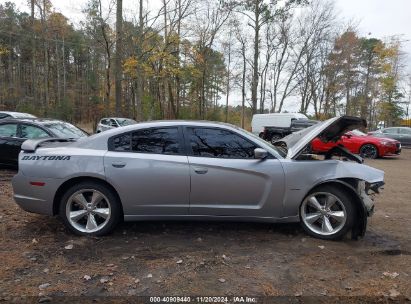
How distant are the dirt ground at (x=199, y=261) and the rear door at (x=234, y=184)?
0.42m

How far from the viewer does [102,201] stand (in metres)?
4.58

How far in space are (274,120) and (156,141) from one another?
2357cm

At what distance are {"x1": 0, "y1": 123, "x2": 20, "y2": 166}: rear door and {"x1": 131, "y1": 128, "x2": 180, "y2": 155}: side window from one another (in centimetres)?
540

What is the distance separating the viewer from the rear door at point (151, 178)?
14.5 feet

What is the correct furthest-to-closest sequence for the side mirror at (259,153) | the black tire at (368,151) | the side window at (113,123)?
the side window at (113,123) → the black tire at (368,151) → the side mirror at (259,153)

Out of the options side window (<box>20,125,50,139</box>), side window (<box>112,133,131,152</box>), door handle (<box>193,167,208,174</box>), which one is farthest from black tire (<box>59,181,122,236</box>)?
side window (<box>20,125,50,139</box>)

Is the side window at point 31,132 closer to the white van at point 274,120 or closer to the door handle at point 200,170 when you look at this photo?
the door handle at point 200,170

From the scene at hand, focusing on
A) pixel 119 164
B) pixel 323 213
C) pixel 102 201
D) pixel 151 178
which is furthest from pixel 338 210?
pixel 102 201

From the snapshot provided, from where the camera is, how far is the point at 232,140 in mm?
4625

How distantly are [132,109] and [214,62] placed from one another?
12991 millimetres

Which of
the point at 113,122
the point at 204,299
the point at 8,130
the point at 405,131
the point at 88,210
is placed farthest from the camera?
the point at 113,122

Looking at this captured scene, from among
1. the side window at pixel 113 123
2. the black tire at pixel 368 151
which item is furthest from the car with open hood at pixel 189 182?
the side window at pixel 113 123

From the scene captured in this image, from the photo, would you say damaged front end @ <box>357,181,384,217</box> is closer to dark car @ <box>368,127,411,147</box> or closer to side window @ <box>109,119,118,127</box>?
dark car @ <box>368,127,411,147</box>

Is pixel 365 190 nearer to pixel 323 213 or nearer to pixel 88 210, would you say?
pixel 323 213
